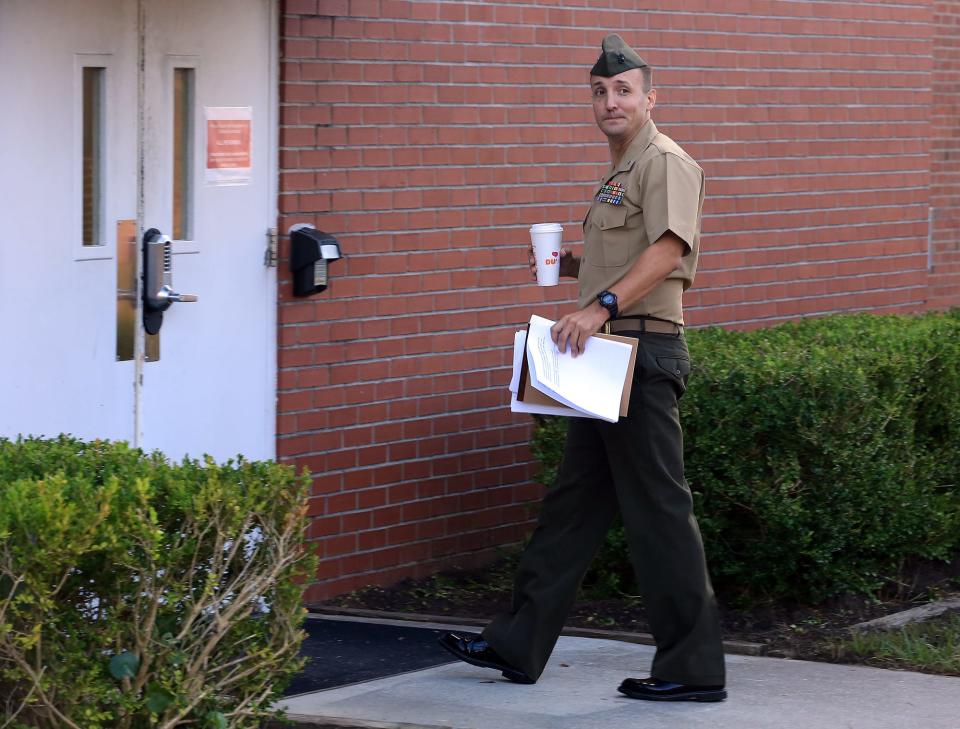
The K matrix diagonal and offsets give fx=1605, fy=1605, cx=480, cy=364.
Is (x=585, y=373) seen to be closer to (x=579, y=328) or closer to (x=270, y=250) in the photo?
(x=579, y=328)

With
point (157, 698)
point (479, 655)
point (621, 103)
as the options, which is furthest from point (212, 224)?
point (157, 698)

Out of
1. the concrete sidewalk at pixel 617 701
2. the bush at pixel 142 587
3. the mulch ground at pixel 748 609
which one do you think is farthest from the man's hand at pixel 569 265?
the mulch ground at pixel 748 609

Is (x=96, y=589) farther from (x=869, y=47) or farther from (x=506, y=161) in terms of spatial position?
(x=869, y=47)

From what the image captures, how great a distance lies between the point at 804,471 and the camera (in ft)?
20.7

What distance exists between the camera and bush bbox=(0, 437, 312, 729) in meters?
3.76

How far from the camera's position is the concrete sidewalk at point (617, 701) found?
487cm

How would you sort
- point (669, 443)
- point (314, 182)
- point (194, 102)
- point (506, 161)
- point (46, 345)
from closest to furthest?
point (669, 443) → point (46, 345) → point (194, 102) → point (314, 182) → point (506, 161)

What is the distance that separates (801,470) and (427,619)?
5.33 feet

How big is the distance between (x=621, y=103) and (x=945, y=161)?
6.81 m

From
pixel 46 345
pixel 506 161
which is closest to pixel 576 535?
pixel 46 345

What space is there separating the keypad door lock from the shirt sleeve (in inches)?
72.2

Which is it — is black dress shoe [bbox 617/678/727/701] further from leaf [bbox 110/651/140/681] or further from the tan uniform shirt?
leaf [bbox 110/651/140/681]

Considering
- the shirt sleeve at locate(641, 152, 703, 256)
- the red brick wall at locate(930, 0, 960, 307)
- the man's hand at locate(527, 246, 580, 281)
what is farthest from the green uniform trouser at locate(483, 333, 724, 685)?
the red brick wall at locate(930, 0, 960, 307)

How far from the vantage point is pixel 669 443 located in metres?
5.04
